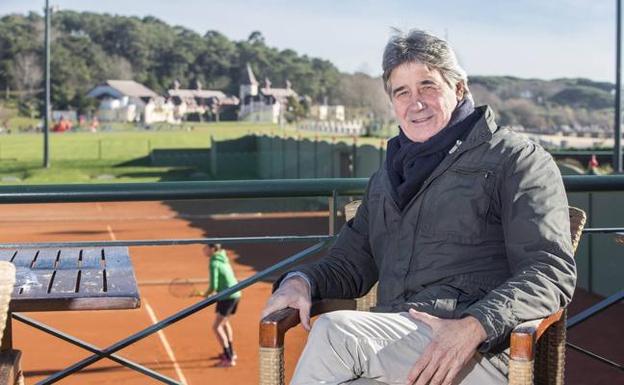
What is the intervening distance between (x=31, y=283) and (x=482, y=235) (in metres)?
1.21

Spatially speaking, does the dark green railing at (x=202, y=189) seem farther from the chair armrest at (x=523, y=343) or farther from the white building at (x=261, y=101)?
the white building at (x=261, y=101)

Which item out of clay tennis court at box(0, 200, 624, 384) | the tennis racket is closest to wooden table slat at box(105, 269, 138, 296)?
clay tennis court at box(0, 200, 624, 384)

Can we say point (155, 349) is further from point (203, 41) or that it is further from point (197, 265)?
point (203, 41)

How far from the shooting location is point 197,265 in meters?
23.6

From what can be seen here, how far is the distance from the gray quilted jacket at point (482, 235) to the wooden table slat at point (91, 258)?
75 cm

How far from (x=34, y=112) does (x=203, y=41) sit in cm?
3239

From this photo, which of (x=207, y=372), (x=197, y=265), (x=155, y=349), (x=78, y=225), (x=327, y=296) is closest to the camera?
(x=327, y=296)

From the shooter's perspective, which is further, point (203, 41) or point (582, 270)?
point (203, 41)

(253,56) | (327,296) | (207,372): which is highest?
(253,56)

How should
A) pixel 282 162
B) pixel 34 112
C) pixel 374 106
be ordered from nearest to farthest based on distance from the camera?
pixel 282 162 → pixel 34 112 → pixel 374 106

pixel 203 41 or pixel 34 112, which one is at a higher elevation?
pixel 203 41

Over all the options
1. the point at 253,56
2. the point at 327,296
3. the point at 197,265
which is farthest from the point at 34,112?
the point at 327,296

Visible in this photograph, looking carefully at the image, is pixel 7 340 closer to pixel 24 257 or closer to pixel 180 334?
pixel 24 257

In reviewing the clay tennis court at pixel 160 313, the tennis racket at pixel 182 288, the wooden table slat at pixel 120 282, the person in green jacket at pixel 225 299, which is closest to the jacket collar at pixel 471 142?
the wooden table slat at pixel 120 282
